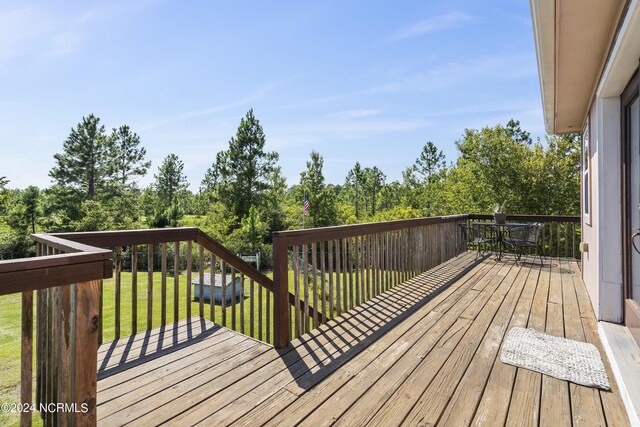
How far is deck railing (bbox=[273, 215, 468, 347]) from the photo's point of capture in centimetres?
254

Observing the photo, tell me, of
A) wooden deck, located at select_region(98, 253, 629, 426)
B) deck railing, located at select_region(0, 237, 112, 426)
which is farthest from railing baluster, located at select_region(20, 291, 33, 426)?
wooden deck, located at select_region(98, 253, 629, 426)

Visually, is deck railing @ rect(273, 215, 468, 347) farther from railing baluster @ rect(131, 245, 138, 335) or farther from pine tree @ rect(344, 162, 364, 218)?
pine tree @ rect(344, 162, 364, 218)

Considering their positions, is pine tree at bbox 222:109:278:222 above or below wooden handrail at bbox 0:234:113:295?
above

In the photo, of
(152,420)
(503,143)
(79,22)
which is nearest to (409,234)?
(152,420)

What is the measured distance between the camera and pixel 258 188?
23906 millimetres

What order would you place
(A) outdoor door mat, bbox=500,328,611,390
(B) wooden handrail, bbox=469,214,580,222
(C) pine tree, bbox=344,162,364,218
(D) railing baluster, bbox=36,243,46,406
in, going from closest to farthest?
(D) railing baluster, bbox=36,243,46,406, (A) outdoor door mat, bbox=500,328,611,390, (B) wooden handrail, bbox=469,214,580,222, (C) pine tree, bbox=344,162,364,218

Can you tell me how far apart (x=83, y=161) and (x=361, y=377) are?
91.4ft

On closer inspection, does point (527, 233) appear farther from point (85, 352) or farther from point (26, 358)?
point (26, 358)

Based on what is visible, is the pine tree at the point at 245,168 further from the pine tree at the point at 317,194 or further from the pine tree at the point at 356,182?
the pine tree at the point at 356,182

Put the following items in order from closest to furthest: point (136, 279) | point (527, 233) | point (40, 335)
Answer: point (40, 335), point (136, 279), point (527, 233)

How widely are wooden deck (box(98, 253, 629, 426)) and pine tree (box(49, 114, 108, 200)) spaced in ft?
85.0

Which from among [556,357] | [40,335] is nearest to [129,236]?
[40,335]

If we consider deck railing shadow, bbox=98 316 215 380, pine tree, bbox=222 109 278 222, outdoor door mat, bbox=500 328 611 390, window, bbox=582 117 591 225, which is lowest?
outdoor door mat, bbox=500 328 611 390

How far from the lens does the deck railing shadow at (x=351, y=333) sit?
216cm
